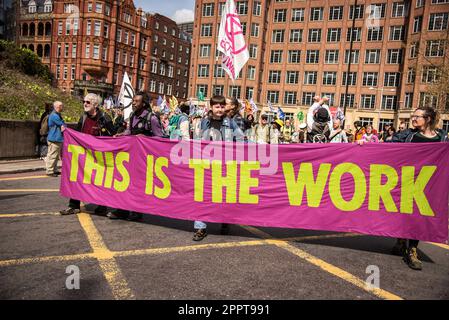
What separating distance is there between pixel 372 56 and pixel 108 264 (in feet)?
178

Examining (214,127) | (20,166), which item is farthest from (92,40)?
(214,127)

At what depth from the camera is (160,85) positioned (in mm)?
73312

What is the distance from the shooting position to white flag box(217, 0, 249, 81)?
868 centimetres

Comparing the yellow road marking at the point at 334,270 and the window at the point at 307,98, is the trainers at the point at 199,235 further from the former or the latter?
the window at the point at 307,98

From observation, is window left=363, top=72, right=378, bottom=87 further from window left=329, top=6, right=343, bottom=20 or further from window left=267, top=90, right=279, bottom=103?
window left=267, top=90, right=279, bottom=103

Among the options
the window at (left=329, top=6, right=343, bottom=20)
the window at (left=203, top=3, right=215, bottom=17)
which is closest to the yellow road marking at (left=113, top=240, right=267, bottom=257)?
the window at (left=329, top=6, right=343, bottom=20)

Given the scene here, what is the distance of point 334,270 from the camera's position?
389cm

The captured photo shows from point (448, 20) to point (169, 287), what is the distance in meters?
52.0

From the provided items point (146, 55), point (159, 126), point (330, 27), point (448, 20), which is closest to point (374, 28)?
point (330, 27)

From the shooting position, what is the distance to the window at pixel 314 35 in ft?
173
